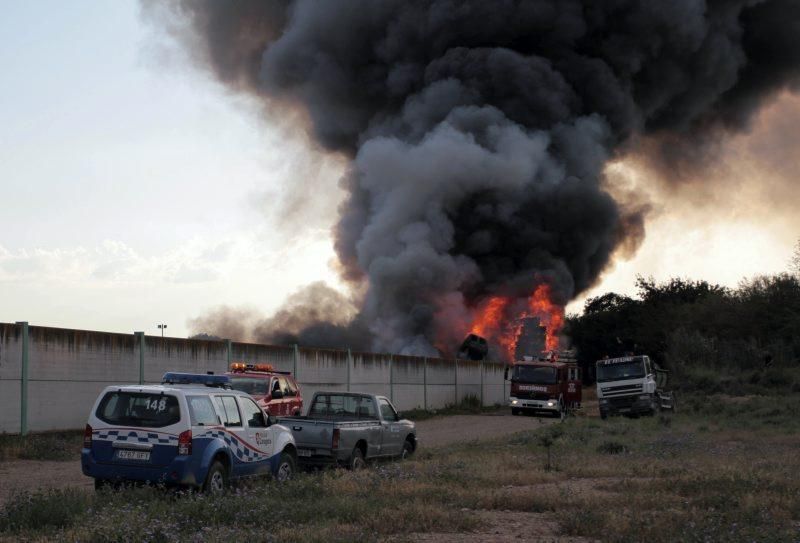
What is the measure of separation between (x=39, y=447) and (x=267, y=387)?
5157mm

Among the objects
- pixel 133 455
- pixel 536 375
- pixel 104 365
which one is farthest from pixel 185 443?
pixel 536 375

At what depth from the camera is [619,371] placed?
38.0 metres

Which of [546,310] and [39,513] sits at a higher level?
[546,310]

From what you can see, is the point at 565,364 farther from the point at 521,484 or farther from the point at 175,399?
the point at 175,399

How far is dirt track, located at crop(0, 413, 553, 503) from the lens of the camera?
15.3m

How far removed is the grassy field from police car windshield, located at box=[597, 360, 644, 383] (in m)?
19.1

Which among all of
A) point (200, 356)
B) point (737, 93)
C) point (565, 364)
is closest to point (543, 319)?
point (565, 364)

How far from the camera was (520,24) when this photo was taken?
2586 inches

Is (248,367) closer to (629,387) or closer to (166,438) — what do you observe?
(166,438)

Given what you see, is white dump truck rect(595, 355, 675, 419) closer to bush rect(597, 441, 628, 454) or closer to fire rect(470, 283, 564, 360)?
bush rect(597, 441, 628, 454)

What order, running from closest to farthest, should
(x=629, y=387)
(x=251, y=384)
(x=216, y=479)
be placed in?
(x=216, y=479) < (x=251, y=384) < (x=629, y=387)

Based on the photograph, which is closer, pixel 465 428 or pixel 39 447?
pixel 39 447

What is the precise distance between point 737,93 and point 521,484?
67102mm

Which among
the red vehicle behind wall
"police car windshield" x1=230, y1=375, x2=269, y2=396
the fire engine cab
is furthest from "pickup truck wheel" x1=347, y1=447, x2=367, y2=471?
the red vehicle behind wall
